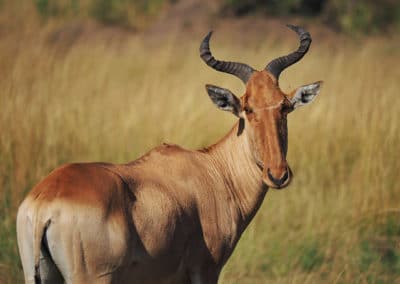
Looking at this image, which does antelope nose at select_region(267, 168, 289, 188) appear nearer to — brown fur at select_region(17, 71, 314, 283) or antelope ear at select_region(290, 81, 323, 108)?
brown fur at select_region(17, 71, 314, 283)

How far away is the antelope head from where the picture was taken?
22.0 ft

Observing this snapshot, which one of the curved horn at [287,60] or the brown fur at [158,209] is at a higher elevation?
the curved horn at [287,60]

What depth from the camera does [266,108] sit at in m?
6.93

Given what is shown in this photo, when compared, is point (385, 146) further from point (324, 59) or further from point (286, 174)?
point (324, 59)

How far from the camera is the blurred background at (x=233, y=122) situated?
9.87m

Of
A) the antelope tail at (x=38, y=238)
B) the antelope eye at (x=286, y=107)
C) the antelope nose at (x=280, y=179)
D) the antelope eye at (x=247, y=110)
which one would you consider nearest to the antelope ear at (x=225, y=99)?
the antelope eye at (x=247, y=110)

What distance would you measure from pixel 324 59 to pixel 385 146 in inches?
255

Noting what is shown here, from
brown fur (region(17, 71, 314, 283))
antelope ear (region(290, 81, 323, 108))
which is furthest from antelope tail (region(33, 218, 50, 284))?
antelope ear (region(290, 81, 323, 108))

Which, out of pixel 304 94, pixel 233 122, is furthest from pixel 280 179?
pixel 233 122

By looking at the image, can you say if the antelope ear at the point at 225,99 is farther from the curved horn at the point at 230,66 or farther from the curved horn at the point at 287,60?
the curved horn at the point at 287,60

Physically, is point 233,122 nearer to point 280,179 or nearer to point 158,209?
point 280,179

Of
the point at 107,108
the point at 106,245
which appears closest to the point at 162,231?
the point at 106,245

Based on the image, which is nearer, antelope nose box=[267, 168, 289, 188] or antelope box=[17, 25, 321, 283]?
antelope box=[17, 25, 321, 283]

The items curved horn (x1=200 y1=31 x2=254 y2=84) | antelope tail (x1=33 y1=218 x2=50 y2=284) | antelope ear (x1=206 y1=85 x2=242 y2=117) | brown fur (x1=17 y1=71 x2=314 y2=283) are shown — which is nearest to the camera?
antelope tail (x1=33 y1=218 x2=50 y2=284)
